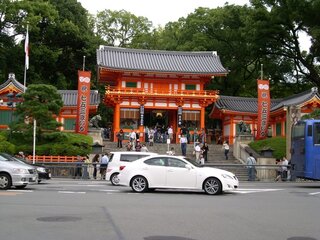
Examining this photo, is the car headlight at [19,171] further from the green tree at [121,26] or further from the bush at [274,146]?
the green tree at [121,26]

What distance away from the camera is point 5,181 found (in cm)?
→ 1731

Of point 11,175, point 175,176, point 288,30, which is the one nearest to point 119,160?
point 11,175

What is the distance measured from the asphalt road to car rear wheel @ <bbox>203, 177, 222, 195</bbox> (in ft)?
3.44

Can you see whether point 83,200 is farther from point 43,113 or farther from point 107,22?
point 107,22

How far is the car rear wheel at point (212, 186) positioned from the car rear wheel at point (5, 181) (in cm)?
741

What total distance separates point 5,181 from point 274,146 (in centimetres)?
2213

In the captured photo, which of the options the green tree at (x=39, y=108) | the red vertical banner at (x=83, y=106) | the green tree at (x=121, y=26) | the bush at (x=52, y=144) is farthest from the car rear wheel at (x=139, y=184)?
the green tree at (x=121, y=26)

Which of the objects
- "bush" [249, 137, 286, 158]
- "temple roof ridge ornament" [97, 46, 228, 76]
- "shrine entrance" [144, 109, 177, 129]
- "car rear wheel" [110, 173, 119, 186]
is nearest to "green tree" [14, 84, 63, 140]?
"temple roof ridge ornament" [97, 46, 228, 76]

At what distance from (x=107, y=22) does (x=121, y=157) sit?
49566 mm

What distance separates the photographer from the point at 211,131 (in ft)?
165

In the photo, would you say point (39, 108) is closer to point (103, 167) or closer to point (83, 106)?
point (83, 106)

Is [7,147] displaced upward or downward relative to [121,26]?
downward

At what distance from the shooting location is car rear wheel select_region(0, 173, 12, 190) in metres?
17.3

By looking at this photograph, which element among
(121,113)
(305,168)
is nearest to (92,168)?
(305,168)
